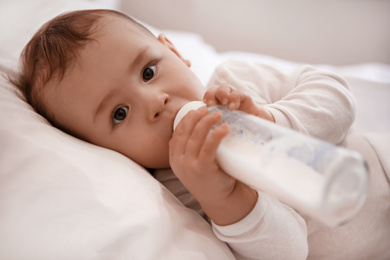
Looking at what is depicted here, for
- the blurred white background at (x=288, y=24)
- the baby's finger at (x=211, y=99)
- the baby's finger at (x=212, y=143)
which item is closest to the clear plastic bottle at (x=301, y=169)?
the baby's finger at (x=212, y=143)

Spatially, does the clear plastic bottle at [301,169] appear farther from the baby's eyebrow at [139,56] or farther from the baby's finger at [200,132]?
the baby's eyebrow at [139,56]

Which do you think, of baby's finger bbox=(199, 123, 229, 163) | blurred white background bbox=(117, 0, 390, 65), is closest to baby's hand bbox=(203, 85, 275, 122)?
baby's finger bbox=(199, 123, 229, 163)

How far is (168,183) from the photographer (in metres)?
0.87

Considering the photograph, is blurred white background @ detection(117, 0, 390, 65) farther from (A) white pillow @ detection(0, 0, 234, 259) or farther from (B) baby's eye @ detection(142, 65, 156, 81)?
(A) white pillow @ detection(0, 0, 234, 259)

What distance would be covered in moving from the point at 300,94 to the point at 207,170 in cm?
44

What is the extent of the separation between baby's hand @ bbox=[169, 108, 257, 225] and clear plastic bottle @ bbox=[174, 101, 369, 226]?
1.1 inches

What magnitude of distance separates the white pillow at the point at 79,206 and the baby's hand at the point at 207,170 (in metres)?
0.07

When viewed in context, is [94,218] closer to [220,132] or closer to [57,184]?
[57,184]

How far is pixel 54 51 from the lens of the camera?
81 centimetres

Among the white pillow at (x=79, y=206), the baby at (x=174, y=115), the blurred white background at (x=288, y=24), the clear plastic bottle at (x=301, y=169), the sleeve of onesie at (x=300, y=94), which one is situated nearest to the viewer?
the clear plastic bottle at (x=301, y=169)

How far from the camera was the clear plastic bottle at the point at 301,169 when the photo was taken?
0.42 m

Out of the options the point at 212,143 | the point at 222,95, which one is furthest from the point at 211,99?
the point at 212,143

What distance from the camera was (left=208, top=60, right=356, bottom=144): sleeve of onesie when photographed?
856mm

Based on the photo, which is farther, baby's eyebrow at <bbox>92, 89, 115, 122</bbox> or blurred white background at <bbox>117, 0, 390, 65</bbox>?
blurred white background at <bbox>117, 0, 390, 65</bbox>
